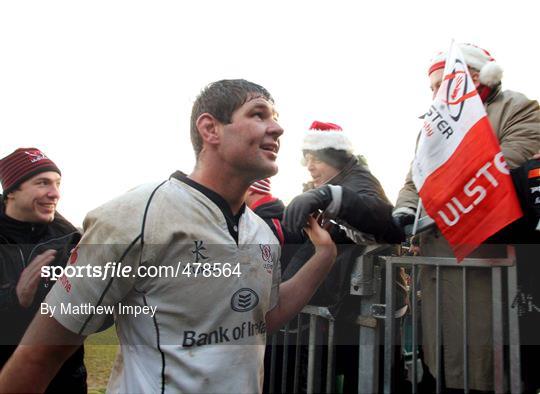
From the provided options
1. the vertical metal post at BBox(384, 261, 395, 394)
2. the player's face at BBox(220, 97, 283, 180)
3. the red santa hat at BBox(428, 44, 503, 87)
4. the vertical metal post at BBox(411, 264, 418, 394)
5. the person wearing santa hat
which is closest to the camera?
the player's face at BBox(220, 97, 283, 180)

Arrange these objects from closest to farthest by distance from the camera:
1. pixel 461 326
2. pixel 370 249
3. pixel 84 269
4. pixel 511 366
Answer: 1. pixel 84 269
2. pixel 511 366
3. pixel 461 326
4. pixel 370 249

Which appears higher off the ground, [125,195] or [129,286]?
[125,195]

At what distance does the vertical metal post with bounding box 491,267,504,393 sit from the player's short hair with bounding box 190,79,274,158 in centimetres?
145

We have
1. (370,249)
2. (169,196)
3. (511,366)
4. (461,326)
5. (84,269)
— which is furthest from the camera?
(370,249)

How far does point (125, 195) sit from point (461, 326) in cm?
188

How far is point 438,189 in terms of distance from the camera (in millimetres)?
2596

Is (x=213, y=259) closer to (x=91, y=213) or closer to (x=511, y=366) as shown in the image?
(x=91, y=213)

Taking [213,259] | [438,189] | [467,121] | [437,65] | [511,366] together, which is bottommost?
[511,366]

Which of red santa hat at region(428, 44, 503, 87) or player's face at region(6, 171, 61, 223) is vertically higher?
red santa hat at region(428, 44, 503, 87)

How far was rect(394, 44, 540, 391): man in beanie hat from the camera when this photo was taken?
8.63ft

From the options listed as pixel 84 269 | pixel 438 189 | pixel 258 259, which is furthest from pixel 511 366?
pixel 84 269

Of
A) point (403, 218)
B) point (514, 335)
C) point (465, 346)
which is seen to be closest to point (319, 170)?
point (403, 218)

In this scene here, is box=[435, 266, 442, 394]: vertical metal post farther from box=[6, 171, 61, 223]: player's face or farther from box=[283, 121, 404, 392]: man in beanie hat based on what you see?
box=[6, 171, 61, 223]: player's face

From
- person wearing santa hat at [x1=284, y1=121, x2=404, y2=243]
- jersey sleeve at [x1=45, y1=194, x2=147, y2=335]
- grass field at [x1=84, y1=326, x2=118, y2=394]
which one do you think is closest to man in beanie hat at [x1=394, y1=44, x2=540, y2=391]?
person wearing santa hat at [x1=284, y1=121, x2=404, y2=243]
